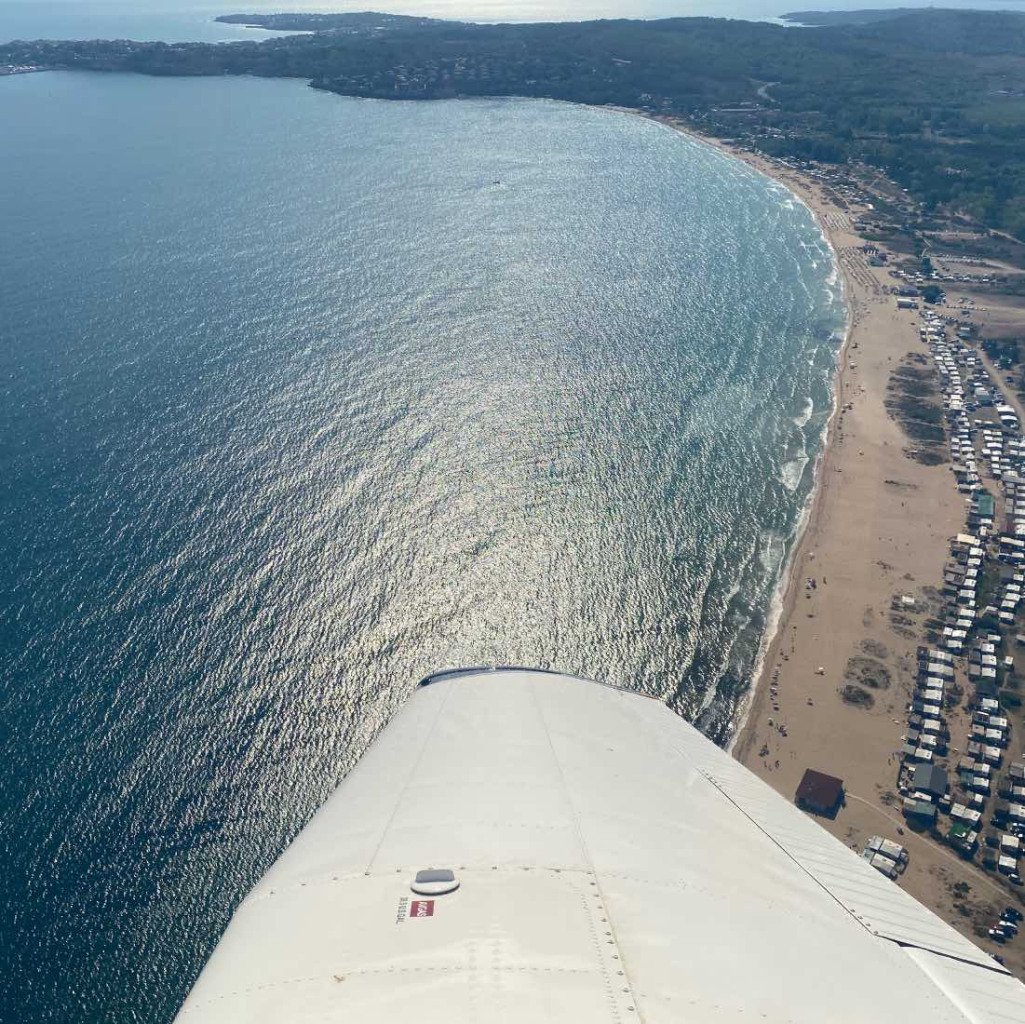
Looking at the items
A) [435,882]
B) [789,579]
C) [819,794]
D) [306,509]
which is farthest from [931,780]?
[306,509]

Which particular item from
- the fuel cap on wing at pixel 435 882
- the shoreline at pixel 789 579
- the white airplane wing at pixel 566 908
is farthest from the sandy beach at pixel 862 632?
the fuel cap on wing at pixel 435 882

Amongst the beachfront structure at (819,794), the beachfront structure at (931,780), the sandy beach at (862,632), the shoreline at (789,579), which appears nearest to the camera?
the sandy beach at (862,632)

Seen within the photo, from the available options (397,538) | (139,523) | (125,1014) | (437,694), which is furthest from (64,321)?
(437,694)

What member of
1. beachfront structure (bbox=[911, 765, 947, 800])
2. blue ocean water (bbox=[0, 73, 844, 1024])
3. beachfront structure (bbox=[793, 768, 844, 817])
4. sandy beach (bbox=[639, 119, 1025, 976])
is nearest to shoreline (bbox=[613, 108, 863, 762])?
sandy beach (bbox=[639, 119, 1025, 976])

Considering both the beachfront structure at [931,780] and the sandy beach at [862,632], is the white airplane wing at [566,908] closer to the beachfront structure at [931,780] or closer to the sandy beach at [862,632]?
the sandy beach at [862,632]

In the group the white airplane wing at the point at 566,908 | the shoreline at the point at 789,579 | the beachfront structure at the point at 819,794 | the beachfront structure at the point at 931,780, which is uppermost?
the white airplane wing at the point at 566,908

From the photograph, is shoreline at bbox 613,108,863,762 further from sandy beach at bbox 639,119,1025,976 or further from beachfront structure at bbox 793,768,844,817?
beachfront structure at bbox 793,768,844,817

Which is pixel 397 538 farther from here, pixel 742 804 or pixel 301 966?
pixel 301 966
